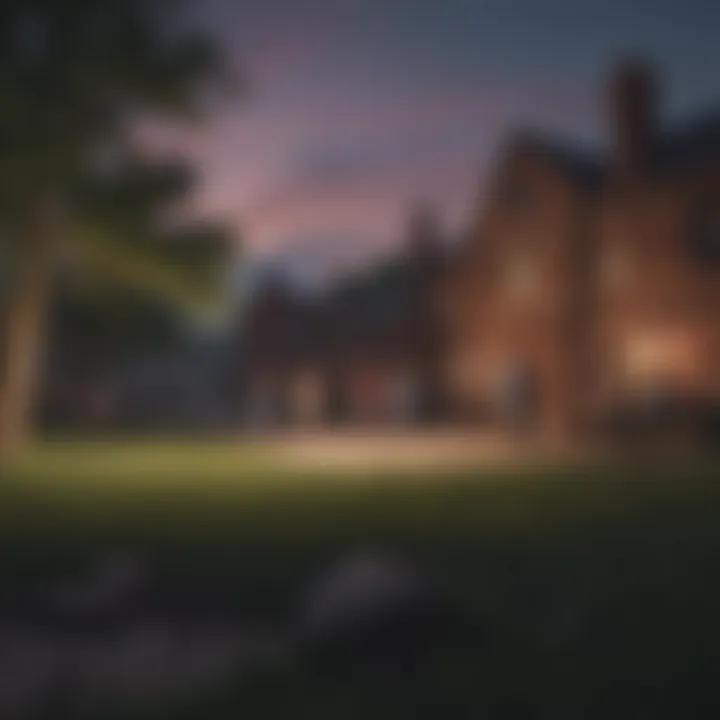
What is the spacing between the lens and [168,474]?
11.1 metres

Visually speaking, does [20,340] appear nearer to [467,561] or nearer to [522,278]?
[522,278]

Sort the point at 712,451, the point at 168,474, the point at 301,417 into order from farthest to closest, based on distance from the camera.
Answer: the point at 301,417, the point at 712,451, the point at 168,474

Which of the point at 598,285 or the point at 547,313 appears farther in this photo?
the point at 547,313

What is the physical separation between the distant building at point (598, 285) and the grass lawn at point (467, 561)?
2333 millimetres

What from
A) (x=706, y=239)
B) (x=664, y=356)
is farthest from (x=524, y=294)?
(x=664, y=356)

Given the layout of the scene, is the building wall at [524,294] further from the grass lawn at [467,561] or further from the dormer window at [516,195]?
the grass lawn at [467,561]

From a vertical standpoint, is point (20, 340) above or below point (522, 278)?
below

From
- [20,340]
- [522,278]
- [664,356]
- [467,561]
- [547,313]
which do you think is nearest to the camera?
[467,561]

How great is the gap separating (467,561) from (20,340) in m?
10.3

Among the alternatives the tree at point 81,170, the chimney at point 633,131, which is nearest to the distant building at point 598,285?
the chimney at point 633,131

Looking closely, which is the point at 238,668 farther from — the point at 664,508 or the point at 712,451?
the point at 712,451

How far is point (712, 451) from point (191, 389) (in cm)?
1221

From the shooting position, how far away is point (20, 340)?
1418cm

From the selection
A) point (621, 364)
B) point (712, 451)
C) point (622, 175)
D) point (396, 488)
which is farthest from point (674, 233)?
point (396, 488)
